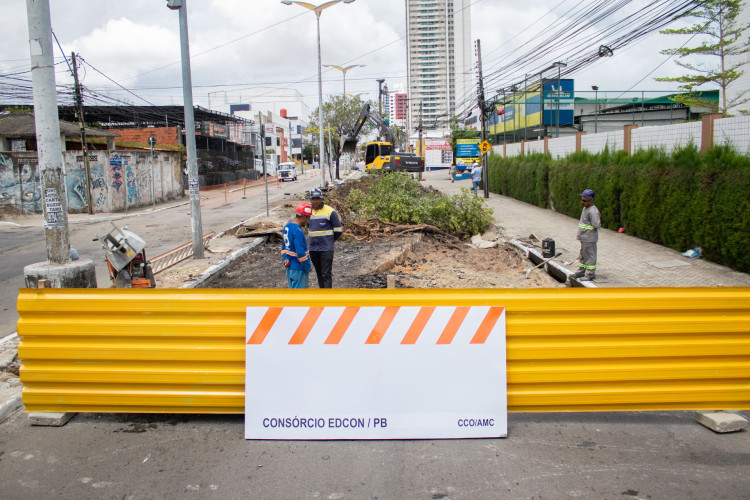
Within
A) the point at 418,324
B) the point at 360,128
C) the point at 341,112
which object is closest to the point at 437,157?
the point at 341,112

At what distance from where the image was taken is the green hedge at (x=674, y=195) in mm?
9906

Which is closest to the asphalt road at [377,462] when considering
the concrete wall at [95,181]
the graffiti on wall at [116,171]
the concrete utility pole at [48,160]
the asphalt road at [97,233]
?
the concrete utility pole at [48,160]

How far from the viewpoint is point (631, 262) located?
11180mm

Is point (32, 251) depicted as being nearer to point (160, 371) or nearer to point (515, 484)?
point (160, 371)

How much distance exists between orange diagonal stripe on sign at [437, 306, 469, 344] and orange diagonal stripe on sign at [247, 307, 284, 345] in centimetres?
121

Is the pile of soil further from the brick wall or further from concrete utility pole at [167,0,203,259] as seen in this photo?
the brick wall

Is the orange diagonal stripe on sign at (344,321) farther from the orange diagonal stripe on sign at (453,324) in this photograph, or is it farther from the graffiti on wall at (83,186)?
the graffiti on wall at (83,186)

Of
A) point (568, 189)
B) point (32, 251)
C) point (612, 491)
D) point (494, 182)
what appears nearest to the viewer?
point (612, 491)

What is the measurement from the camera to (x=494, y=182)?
98.7 ft

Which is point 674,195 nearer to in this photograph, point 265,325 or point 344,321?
point 344,321

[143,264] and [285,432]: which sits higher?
[143,264]

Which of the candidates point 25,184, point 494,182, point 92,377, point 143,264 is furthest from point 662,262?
point 25,184

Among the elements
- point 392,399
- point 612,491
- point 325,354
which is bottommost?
point 612,491

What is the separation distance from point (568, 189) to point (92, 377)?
1737cm
